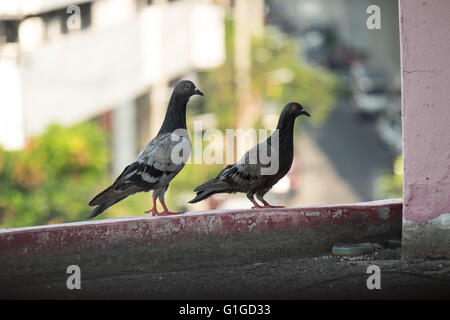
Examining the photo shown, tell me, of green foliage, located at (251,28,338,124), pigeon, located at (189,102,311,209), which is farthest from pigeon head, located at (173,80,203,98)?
green foliage, located at (251,28,338,124)

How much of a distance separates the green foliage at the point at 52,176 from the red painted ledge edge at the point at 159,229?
1395cm

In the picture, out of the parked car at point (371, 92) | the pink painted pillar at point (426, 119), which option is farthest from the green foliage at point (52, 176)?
the parked car at point (371, 92)

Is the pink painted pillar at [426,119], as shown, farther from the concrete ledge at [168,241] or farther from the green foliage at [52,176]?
the green foliage at [52,176]

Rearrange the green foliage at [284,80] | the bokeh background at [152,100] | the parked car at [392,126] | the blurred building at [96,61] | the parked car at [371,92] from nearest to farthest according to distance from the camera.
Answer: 1. the bokeh background at [152,100]
2. the blurred building at [96,61]
3. the parked car at [392,126]
4. the green foliage at [284,80]
5. the parked car at [371,92]

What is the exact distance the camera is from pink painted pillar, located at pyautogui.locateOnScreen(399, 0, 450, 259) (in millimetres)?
7461

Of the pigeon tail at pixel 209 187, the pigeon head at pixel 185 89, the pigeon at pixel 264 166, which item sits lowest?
the pigeon tail at pixel 209 187

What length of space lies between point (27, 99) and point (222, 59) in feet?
43.2

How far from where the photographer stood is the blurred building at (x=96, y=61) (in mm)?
24422

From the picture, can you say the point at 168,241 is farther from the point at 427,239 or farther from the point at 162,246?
the point at 427,239

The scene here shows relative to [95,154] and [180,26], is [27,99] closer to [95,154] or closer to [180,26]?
[95,154]

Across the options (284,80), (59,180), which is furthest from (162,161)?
(284,80)

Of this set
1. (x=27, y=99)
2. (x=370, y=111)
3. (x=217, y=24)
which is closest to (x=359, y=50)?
(x=370, y=111)

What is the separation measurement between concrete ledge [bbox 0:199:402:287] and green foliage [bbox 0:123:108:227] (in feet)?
45.7

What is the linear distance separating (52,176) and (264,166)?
15.5 m
